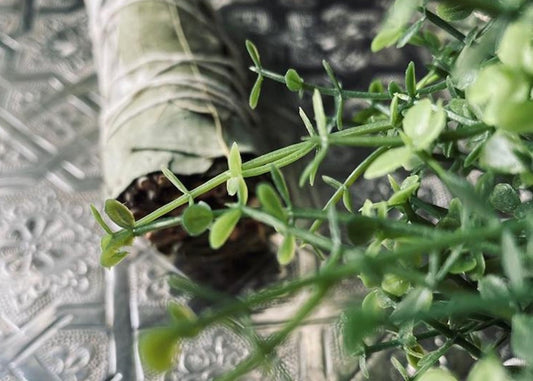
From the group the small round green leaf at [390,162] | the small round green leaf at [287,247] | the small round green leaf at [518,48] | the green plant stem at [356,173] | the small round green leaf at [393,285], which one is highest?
the small round green leaf at [518,48]

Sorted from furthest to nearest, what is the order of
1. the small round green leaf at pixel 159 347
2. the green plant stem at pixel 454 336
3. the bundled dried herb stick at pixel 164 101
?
the bundled dried herb stick at pixel 164 101 < the green plant stem at pixel 454 336 < the small round green leaf at pixel 159 347

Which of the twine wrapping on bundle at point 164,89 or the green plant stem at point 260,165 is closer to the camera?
the green plant stem at point 260,165

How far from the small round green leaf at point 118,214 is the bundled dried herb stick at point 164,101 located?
24 centimetres

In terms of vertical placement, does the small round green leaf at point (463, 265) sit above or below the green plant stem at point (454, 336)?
above

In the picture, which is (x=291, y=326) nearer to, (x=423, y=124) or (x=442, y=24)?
(x=423, y=124)

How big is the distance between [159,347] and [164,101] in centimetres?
40

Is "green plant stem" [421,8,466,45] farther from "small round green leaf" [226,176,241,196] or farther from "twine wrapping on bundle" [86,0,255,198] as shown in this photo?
"twine wrapping on bundle" [86,0,255,198]

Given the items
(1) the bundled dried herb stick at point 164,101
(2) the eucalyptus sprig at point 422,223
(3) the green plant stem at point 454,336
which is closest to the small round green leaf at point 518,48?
(2) the eucalyptus sprig at point 422,223

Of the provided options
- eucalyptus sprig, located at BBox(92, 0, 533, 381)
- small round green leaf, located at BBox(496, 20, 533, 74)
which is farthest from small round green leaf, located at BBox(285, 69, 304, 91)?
small round green leaf, located at BBox(496, 20, 533, 74)

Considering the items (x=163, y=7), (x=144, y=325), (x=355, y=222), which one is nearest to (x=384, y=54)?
(x=163, y=7)

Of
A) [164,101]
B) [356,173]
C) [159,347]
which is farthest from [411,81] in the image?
[164,101]

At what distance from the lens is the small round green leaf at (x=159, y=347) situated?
0.44 ft

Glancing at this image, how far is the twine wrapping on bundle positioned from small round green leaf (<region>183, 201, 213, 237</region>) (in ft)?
0.92

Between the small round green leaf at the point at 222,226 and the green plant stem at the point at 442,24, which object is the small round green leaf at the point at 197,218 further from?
the green plant stem at the point at 442,24
